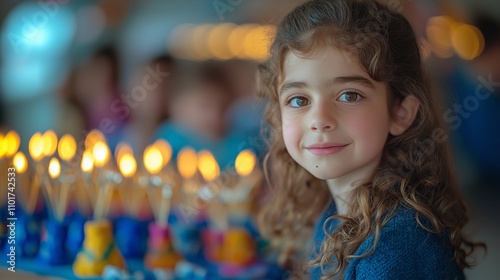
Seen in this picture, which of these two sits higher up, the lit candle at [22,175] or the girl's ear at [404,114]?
the lit candle at [22,175]

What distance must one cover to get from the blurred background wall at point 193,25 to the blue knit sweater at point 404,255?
2.79 feet

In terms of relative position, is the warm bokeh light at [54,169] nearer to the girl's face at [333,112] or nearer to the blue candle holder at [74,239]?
the blue candle holder at [74,239]

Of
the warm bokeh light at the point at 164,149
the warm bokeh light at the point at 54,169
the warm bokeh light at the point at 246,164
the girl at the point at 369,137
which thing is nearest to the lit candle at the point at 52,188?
the warm bokeh light at the point at 54,169

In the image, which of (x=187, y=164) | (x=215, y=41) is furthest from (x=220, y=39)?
(x=187, y=164)

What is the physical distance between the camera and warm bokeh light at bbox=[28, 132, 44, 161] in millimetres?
1479

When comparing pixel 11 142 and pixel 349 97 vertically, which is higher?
pixel 11 142

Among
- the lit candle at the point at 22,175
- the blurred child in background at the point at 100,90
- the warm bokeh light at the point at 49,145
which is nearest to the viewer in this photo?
the lit candle at the point at 22,175

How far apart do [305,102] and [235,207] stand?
0.70 metres

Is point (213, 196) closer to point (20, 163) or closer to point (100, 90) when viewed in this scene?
point (20, 163)

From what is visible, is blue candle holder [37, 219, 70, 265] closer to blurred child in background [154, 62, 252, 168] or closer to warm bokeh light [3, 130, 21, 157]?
warm bokeh light [3, 130, 21, 157]

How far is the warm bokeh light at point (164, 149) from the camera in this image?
1815 mm

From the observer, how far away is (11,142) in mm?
1531

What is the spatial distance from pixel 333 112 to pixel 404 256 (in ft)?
0.80

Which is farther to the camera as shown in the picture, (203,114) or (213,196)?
(203,114)
